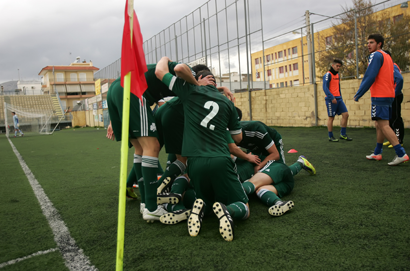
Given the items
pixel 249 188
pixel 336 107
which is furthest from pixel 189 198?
pixel 336 107

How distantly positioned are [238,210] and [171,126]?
1.16m

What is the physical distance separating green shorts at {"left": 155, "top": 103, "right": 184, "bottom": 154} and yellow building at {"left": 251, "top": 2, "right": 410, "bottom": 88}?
10.3 m

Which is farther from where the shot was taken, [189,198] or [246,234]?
[189,198]

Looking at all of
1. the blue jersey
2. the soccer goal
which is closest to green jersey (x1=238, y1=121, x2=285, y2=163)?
the blue jersey

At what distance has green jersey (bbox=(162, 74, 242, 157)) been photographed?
2500 millimetres

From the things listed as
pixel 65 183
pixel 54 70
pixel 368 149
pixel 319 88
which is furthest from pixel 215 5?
pixel 54 70

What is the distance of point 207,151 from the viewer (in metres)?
2.46

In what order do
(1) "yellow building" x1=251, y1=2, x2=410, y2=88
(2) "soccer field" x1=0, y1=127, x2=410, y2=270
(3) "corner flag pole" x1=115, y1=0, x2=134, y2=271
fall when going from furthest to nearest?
(1) "yellow building" x1=251, y1=2, x2=410, y2=88, (2) "soccer field" x1=0, y1=127, x2=410, y2=270, (3) "corner flag pole" x1=115, y1=0, x2=134, y2=271

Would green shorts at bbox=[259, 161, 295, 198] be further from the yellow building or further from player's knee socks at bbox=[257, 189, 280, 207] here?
the yellow building

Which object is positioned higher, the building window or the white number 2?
the building window

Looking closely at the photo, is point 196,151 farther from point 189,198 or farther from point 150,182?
point 189,198

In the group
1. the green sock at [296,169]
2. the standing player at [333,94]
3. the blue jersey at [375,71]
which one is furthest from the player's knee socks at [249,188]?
the standing player at [333,94]

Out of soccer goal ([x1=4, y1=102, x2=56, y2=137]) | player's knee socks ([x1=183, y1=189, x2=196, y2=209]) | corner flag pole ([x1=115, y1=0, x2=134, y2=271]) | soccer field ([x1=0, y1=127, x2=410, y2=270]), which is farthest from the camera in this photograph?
soccer goal ([x1=4, y1=102, x2=56, y2=137])

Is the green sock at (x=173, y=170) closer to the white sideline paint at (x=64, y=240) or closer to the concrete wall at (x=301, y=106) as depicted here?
the white sideline paint at (x=64, y=240)
